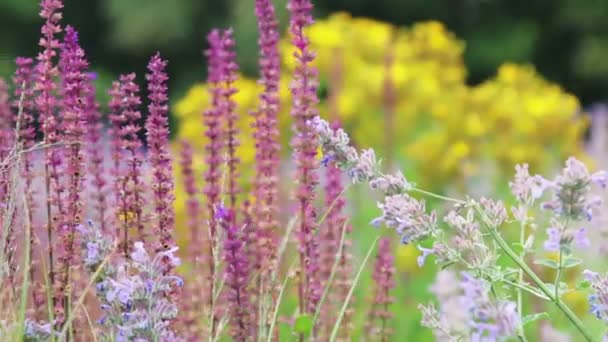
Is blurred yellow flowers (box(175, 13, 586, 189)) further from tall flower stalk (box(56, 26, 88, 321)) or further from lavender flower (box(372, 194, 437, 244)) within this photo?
lavender flower (box(372, 194, 437, 244))

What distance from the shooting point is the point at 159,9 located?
16.2m

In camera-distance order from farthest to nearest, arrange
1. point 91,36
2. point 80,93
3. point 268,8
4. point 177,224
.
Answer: point 91,36
point 177,224
point 268,8
point 80,93

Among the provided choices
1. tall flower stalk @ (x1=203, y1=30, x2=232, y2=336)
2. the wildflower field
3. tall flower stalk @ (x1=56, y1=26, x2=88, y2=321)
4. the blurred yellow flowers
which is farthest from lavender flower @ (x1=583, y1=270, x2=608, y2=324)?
the blurred yellow flowers

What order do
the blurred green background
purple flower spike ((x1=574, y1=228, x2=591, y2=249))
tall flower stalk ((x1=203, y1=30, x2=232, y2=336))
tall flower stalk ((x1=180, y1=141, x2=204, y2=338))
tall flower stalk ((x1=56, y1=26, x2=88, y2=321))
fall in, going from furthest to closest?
1. the blurred green background
2. tall flower stalk ((x1=180, y1=141, x2=204, y2=338))
3. tall flower stalk ((x1=203, y1=30, x2=232, y2=336))
4. tall flower stalk ((x1=56, y1=26, x2=88, y2=321))
5. purple flower spike ((x1=574, y1=228, x2=591, y2=249))

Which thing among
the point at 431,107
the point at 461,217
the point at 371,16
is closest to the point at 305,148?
the point at 461,217

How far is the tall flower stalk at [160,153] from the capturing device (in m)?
2.21

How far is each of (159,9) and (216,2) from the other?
3.63ft

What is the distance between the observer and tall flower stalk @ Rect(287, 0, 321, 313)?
2506mm

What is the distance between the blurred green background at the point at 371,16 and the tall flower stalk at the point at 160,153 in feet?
43.7

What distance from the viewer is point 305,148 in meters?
2.53

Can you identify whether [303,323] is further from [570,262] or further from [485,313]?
[485,313]

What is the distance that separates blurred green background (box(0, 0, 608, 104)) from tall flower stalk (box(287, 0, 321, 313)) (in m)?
12.9

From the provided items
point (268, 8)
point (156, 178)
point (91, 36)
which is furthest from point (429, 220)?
point (91, 36)

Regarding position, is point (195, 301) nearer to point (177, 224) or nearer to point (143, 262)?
point (143, 262)
